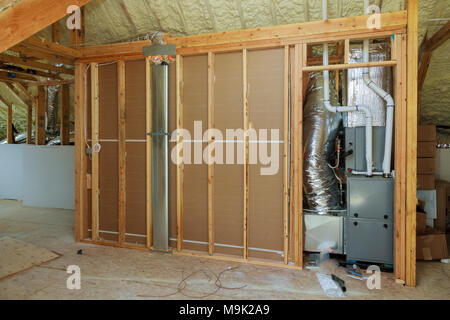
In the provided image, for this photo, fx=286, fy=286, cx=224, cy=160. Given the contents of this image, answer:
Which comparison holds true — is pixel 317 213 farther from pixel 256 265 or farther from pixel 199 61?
pixel 199 61

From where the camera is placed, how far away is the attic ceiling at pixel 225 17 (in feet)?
12.1

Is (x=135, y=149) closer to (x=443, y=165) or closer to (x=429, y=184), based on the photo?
(x=429, y=184)

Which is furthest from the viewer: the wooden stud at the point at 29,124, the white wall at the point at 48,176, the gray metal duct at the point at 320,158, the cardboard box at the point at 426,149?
the wooden stud at the point at 29,124

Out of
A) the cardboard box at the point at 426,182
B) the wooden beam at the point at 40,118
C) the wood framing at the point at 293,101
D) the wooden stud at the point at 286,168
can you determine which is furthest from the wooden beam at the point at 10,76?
the cardboard box at the point at 426,182

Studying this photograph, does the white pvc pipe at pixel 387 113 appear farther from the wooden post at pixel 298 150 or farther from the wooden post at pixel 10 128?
the wooden post at pixel 10 128

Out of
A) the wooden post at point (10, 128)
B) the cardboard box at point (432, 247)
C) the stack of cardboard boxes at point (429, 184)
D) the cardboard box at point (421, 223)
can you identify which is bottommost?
the cardboard box at point (432, 247)

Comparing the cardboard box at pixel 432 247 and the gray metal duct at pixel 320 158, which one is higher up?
the gray metal duct at pixel 320 158

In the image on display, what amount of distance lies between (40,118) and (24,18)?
18.9ft

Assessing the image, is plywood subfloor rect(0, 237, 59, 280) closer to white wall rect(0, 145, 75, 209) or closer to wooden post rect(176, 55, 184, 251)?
wooden post rect(176, 55, 184, 251)

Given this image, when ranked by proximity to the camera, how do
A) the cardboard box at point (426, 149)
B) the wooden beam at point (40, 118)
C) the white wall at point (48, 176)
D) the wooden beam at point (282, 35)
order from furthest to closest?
the wooden beam at point (40, 118) < the white wall at point (48, 176) < the cardboard box at point (426, 149) < the wooden beam at point (282, 35)

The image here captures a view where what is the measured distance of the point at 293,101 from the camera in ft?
10.3

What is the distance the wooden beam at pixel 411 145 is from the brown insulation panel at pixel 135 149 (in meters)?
2.97

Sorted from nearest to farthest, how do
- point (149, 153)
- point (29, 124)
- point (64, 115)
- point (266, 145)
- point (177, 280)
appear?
point (177, 280) < point (266, 145) < point (149, 153) < point (64, 115) < point (29, 124)

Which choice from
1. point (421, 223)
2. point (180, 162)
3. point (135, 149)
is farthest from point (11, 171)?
point (421, 223)
